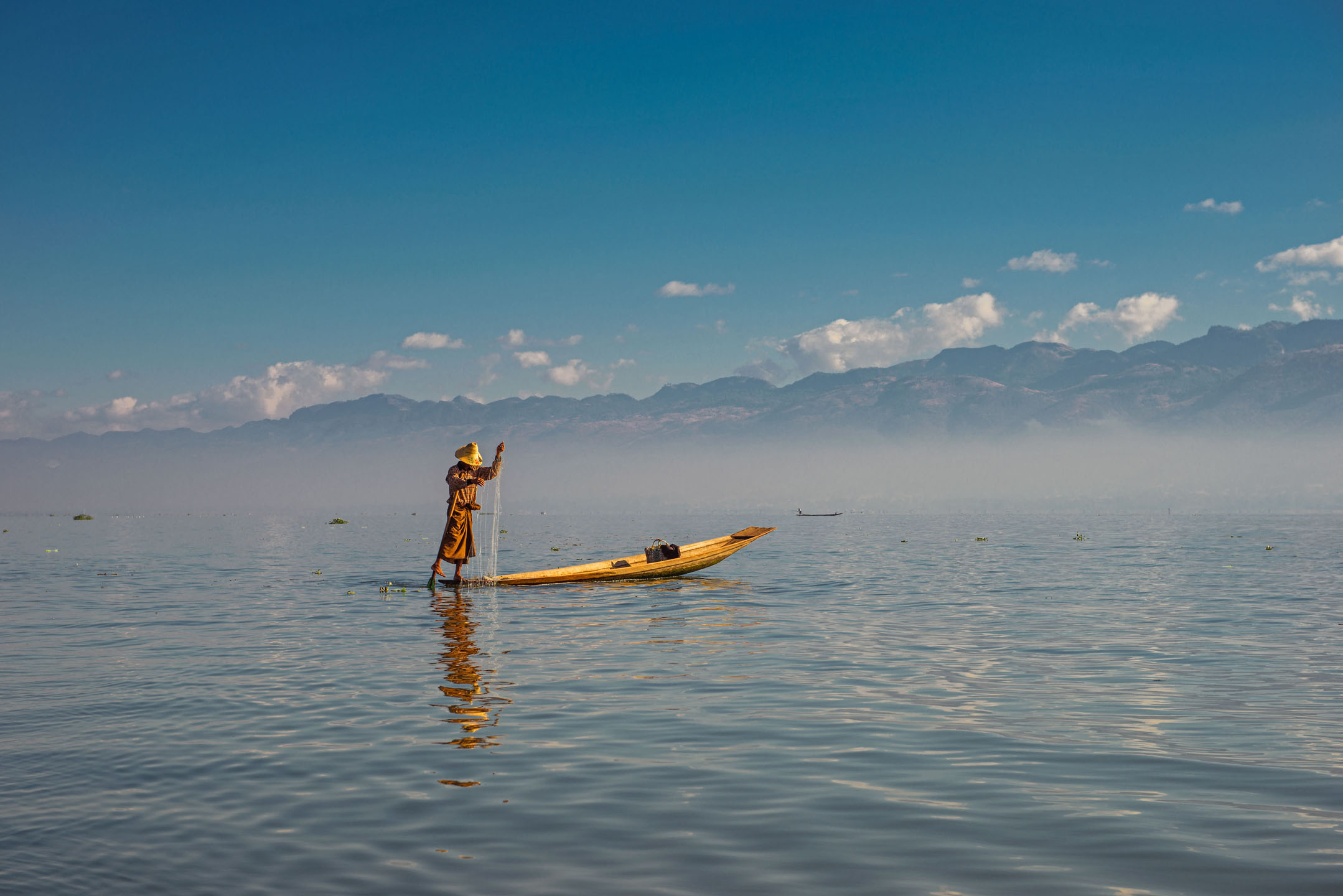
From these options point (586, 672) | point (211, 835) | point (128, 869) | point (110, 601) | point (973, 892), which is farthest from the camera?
point (110, 601)

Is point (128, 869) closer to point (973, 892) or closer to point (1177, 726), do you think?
point (973, 892)

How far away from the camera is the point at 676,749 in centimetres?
1195

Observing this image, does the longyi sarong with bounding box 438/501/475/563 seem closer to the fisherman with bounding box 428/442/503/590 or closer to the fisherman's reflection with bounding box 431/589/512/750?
the fisherman with bounding box 428/442/503/590

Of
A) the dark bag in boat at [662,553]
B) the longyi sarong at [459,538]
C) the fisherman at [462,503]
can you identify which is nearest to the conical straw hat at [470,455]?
the fisherman at [462,503]

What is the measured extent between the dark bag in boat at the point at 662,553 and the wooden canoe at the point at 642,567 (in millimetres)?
120

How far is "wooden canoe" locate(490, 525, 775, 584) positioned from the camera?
33438 millimetres

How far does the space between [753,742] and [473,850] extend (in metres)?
4.64

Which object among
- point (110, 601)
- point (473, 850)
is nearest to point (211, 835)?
point (473, 850)

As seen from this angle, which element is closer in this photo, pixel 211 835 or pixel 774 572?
pixel 211 835

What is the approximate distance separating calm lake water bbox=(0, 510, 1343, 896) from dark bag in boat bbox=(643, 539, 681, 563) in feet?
22.2

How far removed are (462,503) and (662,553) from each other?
8652 millimetres

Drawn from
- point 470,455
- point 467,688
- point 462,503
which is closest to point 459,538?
point 462,503

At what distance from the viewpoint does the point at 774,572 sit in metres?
42.2

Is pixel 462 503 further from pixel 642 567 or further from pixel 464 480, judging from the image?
pixel 642 567
